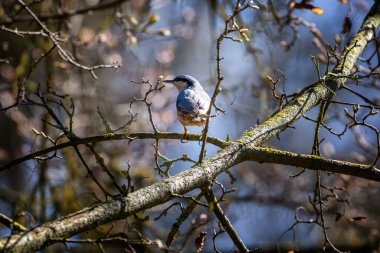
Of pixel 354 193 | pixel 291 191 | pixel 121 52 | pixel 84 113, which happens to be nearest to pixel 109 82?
pixel 121 52

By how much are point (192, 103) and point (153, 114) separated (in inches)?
137

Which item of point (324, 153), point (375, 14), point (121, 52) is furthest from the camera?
point (121, 52)

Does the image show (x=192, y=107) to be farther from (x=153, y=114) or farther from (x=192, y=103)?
(x=153, y=114)

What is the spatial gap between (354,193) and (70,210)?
10.3 feet

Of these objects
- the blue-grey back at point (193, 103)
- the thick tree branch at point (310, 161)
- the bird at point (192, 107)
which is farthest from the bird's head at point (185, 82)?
the thick tree branch at point (310, 161)

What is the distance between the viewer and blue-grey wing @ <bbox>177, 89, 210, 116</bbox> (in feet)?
11.2

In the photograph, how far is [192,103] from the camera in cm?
352

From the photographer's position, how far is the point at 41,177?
4371 mm

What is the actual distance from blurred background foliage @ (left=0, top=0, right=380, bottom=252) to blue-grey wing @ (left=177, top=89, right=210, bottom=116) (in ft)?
0.45

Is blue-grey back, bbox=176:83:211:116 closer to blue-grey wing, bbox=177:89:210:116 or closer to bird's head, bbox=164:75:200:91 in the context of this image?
blue-grey wing, bbox=177:89:210:116

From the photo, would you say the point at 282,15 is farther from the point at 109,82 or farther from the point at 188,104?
the point at 109,82

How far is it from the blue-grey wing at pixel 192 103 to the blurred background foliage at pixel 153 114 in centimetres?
14

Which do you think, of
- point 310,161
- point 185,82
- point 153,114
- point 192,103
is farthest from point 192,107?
point 153,114

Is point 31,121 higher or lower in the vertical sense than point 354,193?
higher
